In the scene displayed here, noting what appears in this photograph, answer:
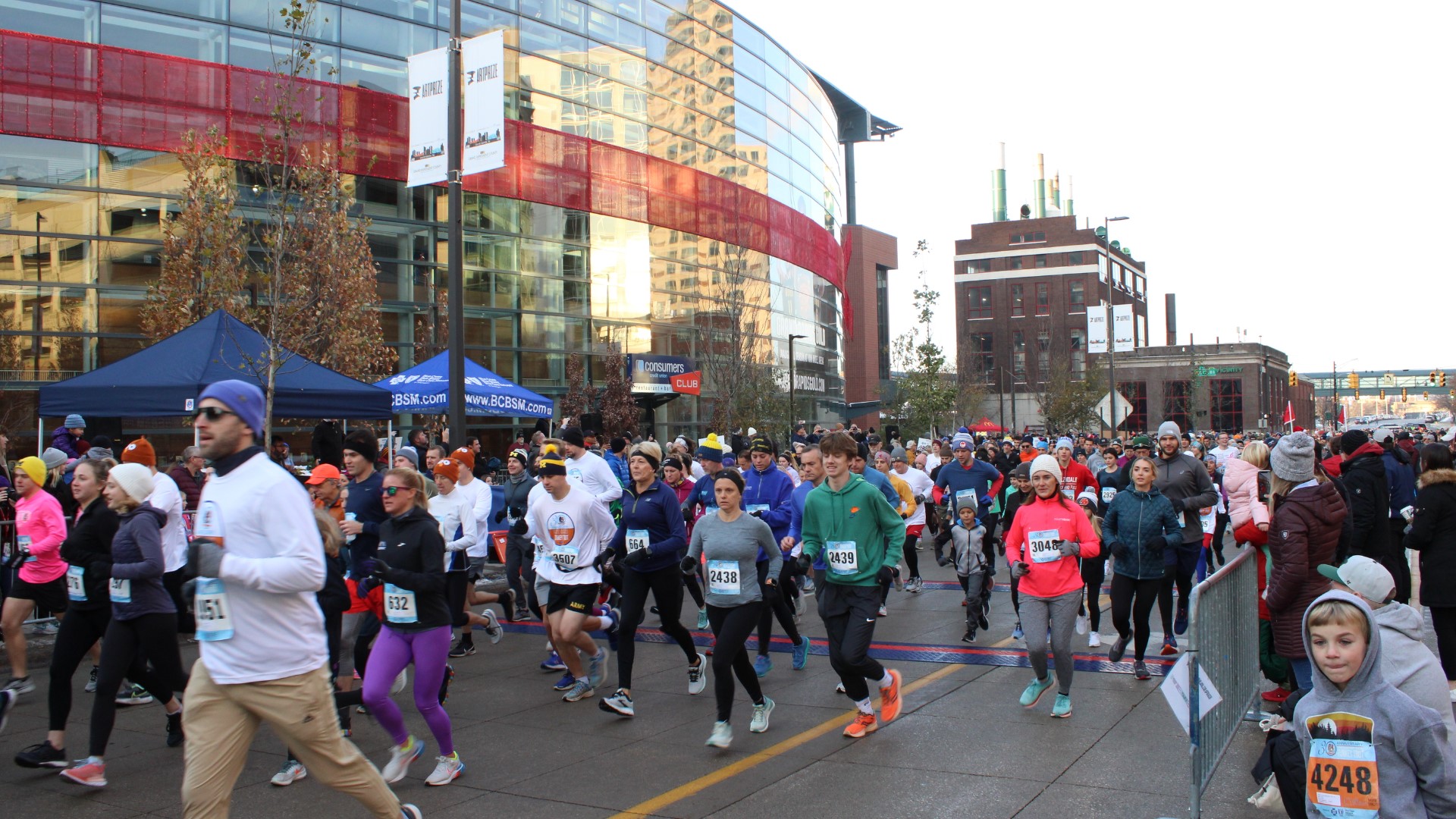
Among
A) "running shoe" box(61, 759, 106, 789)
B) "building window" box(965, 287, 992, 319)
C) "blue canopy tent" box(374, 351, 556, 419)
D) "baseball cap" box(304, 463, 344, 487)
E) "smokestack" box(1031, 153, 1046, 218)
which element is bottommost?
"running shoe" box(61, 759, 106, 789)

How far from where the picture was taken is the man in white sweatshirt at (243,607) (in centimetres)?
388

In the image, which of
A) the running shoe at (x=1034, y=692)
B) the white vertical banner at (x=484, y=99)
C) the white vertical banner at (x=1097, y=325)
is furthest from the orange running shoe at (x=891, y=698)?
the white vertical banner at (x=1097, y=325)

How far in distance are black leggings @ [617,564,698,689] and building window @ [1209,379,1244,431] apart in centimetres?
9529

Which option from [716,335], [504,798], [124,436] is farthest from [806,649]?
[716,335]

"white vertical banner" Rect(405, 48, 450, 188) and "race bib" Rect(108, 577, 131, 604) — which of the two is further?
"white vertical banner" Rect(405, 48, 450, 188)

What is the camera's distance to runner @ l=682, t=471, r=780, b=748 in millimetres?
6398

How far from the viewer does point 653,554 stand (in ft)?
25.1

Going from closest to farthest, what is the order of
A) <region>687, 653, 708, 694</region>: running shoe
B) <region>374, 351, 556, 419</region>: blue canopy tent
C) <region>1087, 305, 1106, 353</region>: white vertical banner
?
1. <region>687, 653, 708, 694</region>: running shoe
2. <region>374, 351, 556, 419</region>: blue canopy tent
3. <region>1087, 305, 1106, 353</region>: white vertical banner

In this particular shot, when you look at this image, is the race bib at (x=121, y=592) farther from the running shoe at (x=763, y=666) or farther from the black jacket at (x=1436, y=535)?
the black jacket at (x=1436, y=535)

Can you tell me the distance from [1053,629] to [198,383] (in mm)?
9904

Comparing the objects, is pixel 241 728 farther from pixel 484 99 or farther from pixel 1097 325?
pixel 1097 325

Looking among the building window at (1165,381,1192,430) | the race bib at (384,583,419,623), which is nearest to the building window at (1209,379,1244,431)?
the building window at (1165,381,1192,430)

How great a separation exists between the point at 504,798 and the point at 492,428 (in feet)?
89.0

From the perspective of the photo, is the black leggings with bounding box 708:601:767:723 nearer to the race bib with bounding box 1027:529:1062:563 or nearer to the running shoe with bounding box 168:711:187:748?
the race bib with bounding box 1027:529:1062:563
